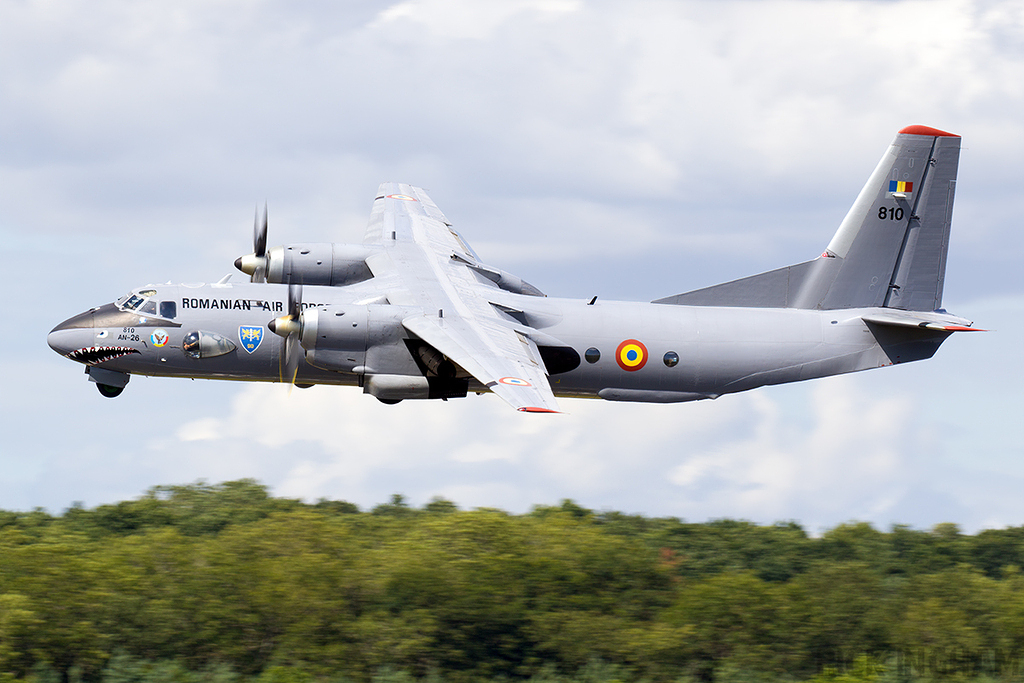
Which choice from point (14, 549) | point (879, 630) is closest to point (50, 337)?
point (14, 549)

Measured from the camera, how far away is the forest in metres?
24.3

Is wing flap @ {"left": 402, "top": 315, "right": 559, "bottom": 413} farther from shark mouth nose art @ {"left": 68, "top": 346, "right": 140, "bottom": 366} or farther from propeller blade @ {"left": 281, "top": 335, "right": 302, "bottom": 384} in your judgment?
shark mouth nose art @ {"left": 68, "top": 346, "right": 140, "bottom": 366}

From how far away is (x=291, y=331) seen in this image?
23578 millimetres

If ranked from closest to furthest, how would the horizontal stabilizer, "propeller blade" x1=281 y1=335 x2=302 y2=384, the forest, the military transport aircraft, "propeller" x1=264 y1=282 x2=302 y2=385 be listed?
"propeller" x1=264 y1=282 x2=302 y2=385
the military transport aircraft
the forest
"propeller blade" x1=281 y1=335 x2=302 y2=384
the horizontal stabilizer

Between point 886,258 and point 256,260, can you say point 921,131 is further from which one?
point 256,260

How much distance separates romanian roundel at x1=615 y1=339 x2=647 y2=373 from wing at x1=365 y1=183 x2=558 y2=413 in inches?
93.7

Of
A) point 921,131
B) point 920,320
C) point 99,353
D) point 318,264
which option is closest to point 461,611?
point 318,264

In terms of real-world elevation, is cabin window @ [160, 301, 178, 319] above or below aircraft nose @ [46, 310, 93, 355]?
above

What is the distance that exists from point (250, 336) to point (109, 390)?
4.07 metres

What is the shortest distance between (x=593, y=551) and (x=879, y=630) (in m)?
7.23

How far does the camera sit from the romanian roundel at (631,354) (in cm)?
2684

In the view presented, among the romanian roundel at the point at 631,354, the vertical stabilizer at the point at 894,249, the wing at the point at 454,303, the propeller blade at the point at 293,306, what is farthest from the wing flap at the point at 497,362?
the vertical stabilizer at the point at 894,249

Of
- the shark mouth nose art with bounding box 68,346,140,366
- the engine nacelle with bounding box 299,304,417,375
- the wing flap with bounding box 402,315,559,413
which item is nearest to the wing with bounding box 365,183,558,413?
the wing flap with bounding box 402,315,559,413

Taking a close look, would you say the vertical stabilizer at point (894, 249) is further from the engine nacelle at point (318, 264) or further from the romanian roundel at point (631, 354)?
the engine nacelle at point (318, 264)
